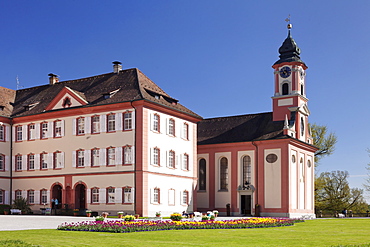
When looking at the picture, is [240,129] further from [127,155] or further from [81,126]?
[81,126]

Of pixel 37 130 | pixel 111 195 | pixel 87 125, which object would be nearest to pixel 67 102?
pixel 87 125

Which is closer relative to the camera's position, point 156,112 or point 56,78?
point 156,112

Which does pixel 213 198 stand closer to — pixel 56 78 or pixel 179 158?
Result: pixel 179 158

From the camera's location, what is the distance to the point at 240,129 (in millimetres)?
60969

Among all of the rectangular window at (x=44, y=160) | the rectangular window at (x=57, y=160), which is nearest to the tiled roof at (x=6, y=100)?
the rectangular window at (x=44, y=160)

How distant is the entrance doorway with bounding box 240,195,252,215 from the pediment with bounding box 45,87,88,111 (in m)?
19.1

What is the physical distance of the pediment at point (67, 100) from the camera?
5072cm

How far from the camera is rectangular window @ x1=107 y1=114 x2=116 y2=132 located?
4869cm

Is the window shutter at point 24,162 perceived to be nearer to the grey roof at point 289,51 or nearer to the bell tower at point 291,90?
the bell tower at point 291,90

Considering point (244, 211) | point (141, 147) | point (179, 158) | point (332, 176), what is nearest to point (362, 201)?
point (332, 176)

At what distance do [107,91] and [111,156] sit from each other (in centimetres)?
615

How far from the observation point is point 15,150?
2163 inches

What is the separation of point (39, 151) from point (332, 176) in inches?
1989

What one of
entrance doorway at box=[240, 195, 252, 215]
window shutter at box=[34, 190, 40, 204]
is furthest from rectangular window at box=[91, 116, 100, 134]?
entrance doorway at box=[240, 195, 252, 215]
